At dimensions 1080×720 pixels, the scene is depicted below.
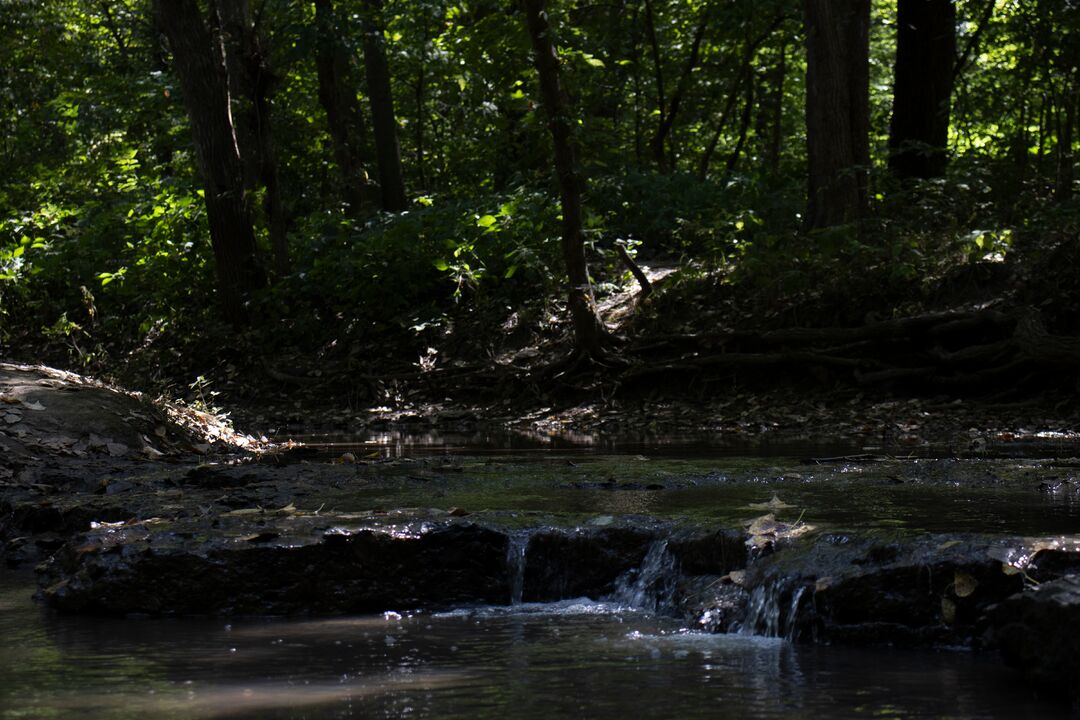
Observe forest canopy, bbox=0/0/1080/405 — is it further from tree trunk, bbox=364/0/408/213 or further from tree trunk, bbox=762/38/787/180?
tree trunk, bbox=762/38/787/180

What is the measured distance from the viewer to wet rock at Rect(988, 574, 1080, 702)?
11.8ft

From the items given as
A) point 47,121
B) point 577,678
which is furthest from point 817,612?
point 47,121

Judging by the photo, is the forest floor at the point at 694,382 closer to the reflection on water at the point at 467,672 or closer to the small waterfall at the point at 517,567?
the small waterfall at the point at 517,567

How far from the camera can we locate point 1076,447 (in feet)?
29.1

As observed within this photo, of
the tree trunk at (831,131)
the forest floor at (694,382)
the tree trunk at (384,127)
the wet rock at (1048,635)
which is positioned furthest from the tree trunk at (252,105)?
the wet rock at (1048,635)

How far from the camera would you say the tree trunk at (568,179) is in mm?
12555

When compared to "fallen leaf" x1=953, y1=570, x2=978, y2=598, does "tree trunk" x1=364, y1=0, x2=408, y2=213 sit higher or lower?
higher

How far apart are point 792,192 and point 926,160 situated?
2.19 meters

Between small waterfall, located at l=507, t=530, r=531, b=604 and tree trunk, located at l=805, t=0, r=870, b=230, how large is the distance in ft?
32.4

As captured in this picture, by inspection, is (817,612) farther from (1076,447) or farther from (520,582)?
(1076,447)

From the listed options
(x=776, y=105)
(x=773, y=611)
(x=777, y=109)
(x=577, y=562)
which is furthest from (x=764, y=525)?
(x=776, y=105)

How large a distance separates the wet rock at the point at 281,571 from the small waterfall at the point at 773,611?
128 centimetres

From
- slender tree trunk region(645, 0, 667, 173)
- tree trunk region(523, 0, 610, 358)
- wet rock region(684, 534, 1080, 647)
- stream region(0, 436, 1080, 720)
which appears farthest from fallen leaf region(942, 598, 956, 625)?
slender tree trunk region(645, 0, 667, 173)

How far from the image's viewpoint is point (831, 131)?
1479 cm
